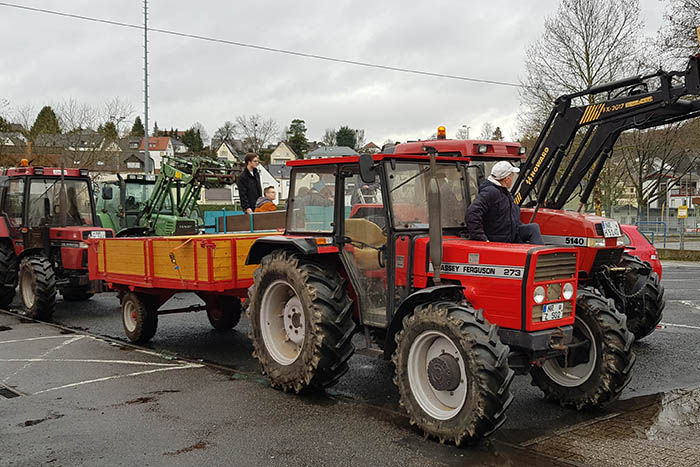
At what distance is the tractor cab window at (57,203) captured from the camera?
1198 centimetres

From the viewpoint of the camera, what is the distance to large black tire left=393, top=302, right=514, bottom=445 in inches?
188

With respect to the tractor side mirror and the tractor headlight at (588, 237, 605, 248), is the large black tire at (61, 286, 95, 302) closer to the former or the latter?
the tractor side mirror

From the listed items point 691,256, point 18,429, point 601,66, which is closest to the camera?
point 18,429

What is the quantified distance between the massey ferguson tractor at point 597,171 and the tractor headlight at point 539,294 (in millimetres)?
2500

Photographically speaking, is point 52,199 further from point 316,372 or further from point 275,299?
point 316,372

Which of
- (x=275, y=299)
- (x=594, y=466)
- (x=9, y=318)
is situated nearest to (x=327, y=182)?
(x=275, y=299)

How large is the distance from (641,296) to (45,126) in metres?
29.7

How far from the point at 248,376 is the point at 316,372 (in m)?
1.41

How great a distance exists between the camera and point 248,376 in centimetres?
732

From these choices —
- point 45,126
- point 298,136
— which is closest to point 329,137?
point 298,136

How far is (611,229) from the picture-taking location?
25.2 ft

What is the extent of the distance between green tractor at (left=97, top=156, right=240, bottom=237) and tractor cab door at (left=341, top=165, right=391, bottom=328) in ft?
27.7

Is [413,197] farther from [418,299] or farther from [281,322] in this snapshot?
[281,322]

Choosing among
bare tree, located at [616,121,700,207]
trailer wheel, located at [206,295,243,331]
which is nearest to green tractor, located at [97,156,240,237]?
trailer wheel, located at [206,295,243,331]
